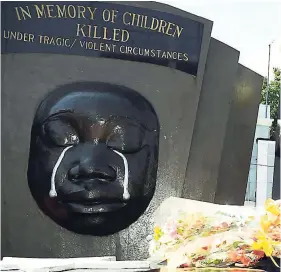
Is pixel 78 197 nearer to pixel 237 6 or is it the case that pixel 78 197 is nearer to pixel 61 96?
pixel 61 96

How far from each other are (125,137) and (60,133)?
0.41 m

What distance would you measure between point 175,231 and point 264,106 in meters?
2.46

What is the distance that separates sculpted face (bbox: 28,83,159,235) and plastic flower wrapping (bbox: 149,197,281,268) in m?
1.47

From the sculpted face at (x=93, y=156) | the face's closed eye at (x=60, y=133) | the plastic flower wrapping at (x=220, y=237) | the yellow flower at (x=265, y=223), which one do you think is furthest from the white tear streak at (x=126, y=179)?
the yellow flower at (x=265, y=223)

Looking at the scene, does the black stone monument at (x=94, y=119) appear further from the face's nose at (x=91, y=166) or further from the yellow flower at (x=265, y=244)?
the yellow flower at (x=265, y=244)

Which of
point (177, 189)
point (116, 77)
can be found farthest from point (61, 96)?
point (177, 189)

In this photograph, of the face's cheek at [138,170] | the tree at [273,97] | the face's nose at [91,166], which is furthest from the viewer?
the tree at [273,97]

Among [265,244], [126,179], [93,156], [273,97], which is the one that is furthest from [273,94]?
[265,244]

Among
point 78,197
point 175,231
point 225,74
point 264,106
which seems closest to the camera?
point 175,231

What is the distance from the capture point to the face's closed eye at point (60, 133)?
3.32 metres

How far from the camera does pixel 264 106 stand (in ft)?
13.3

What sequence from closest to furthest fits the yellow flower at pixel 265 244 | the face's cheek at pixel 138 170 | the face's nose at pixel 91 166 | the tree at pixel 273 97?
the yellow flower at pixel 265 244, the face's nose at pixel 91 166, the face's cheek at pixel 138 170, the tree at pixel 273 97

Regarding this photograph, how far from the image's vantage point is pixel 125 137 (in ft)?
11.1

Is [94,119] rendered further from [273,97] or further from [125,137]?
[273,97]
